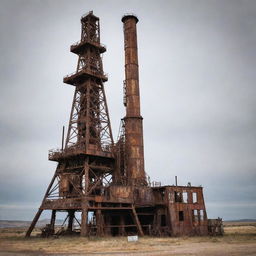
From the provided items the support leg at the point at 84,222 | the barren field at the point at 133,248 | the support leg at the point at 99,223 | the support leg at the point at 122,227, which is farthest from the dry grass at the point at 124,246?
the support leg at the point at 122,227

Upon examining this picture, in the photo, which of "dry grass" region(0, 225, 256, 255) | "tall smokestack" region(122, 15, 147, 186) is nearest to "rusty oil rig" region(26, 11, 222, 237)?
"tall smokestack" region(122, 15, 147, 186)

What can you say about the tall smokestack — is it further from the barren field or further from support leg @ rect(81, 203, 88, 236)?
the barren field

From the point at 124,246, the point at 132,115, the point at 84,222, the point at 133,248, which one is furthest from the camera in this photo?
the point at 132,115

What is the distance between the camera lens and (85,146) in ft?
119

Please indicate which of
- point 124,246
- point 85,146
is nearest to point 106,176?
point 85,146

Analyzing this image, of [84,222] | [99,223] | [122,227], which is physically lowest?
[122,227]

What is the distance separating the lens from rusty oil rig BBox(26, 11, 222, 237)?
1368 inches

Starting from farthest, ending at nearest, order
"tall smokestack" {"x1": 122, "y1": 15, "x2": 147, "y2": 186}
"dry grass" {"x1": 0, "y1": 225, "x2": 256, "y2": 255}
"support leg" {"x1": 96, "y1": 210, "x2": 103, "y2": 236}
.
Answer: "tall smokestack" {"x1": 122, "y1": 15, "x2": 147, "y2": 186} → "support leg" {"x1": 96, "y1": 210, "x2": 103, "y2": 236} → "dry grass" {"x1": 0, "y1": 225, "x2": 256, "y2": 255}

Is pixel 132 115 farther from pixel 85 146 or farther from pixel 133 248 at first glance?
pixel 133 248

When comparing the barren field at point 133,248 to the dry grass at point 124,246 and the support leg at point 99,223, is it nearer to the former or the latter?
the dry grass at point 124,246

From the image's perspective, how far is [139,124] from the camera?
4112 cm

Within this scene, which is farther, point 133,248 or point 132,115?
point 132,115

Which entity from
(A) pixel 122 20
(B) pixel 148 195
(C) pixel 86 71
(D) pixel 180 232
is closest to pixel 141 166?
(B) pixel 148 195

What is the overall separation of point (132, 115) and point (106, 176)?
27.6 ft
